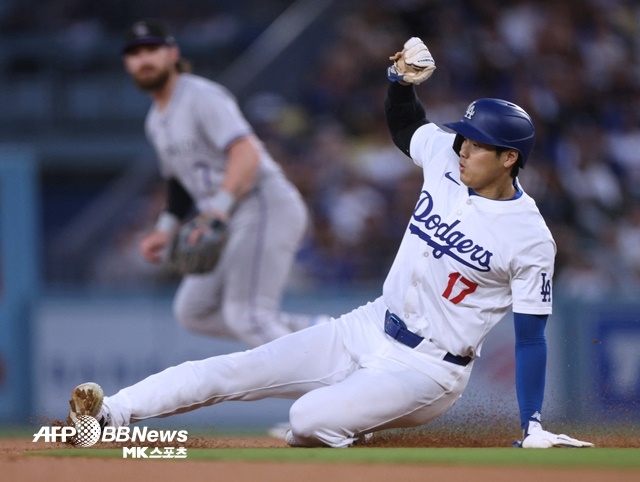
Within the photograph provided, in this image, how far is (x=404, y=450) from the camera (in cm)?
468

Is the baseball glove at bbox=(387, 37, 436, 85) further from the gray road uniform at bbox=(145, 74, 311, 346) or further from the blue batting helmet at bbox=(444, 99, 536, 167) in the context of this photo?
the gray road uniform at bbox=(145, 74, 311, 346)

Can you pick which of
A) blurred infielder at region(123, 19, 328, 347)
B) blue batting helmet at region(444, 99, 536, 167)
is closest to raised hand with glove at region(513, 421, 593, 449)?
blue batting helmet at region(444, 99, 536, 167)

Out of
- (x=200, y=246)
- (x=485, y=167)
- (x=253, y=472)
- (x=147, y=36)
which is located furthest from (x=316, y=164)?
(x=253, y=472)

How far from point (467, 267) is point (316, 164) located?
20.9ft

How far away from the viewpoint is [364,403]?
179 inches

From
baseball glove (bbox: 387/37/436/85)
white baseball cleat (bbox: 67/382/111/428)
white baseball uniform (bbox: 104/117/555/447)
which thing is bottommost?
white baseball cleat (bbox: 67/382/111/428)

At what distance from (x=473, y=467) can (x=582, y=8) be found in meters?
8.62

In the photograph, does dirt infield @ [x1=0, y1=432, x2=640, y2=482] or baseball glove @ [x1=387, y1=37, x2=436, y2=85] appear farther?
baseball glove @ [x1=387, y1=37, x2=436, y2=85]

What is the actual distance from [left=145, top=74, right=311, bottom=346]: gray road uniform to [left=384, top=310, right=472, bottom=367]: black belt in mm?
1816

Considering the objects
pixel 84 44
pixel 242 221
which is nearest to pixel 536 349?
pixel 242 221

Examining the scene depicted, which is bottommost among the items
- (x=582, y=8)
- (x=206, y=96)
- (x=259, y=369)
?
(x=259, y=369)

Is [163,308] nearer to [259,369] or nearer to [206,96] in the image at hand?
[206,96]

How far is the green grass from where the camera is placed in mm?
4059

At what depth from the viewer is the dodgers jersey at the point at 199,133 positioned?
663 cm
